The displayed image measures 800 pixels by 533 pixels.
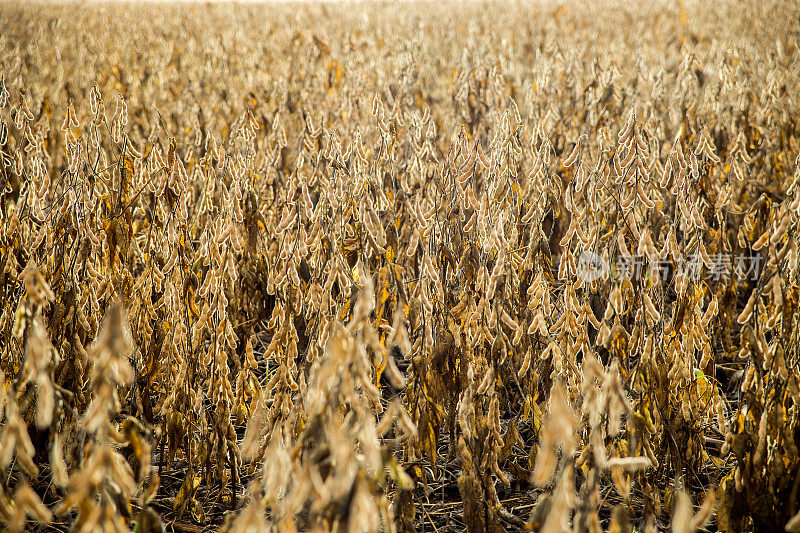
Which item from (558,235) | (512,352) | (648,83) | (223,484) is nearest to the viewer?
(223,484)

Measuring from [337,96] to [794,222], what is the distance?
210 centimetres

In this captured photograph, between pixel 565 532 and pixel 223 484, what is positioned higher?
pixel 565 532

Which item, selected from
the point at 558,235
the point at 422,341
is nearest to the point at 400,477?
the point at 422,341

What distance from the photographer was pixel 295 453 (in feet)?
2.78

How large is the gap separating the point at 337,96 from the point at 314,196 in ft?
3.22

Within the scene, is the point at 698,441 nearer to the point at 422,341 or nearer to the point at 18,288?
the point at 422,341

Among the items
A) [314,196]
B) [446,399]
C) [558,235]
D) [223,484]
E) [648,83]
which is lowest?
[223,484]

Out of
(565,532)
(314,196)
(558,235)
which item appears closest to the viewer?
(565,532)

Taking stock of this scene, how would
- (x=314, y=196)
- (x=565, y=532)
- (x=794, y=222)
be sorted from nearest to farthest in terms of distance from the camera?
(x=565, y=532)
(x=794, y=222)
(x=314, y=196)

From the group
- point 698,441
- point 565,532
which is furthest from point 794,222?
point 565,532

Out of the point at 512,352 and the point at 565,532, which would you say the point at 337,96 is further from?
the point at 565,532

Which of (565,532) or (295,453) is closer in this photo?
(565,532)

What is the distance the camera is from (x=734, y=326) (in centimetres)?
214

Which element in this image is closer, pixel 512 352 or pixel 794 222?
pixel 794 222
